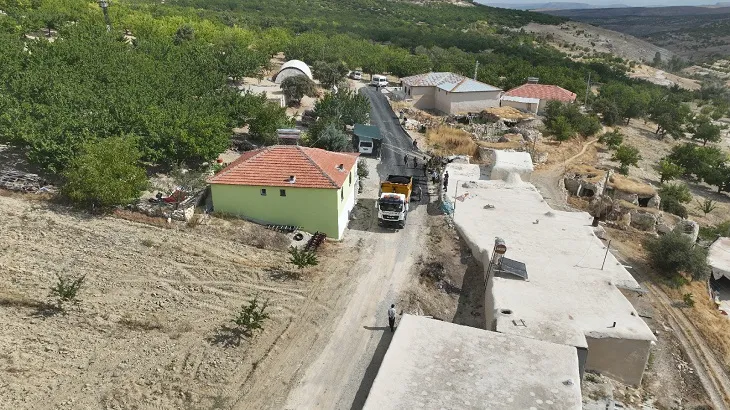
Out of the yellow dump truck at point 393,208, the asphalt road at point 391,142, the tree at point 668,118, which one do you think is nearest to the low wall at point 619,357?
the yellow dump truck at point 393,208

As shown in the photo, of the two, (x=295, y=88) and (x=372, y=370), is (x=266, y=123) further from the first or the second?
(x=372, y=370)

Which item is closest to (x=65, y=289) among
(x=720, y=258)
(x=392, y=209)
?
(x=392, y=209)

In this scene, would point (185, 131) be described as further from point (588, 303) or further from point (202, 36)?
point (202, 36)

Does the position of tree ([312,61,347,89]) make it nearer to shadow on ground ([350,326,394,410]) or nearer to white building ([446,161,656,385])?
white building ([446,161,656,385])

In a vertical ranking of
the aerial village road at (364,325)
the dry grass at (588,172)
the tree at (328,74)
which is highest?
the tree at (328,74)

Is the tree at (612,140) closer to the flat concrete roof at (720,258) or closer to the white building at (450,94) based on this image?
the white building at (450,94)

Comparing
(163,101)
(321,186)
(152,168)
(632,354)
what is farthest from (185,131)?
(632,354)
